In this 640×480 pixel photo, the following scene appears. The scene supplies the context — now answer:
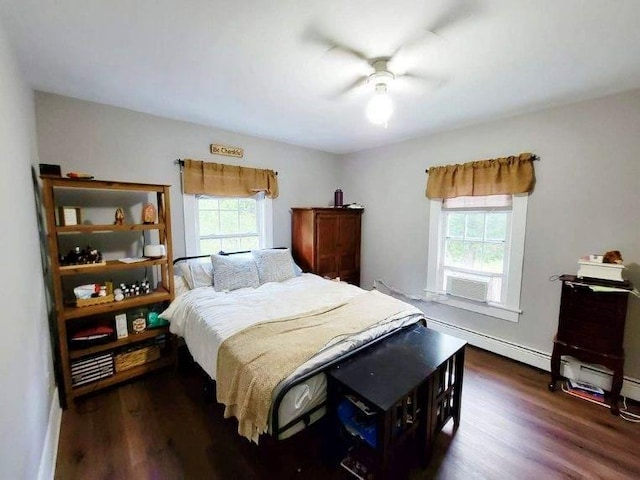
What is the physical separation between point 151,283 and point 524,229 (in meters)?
3.65

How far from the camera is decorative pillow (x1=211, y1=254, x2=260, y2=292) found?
2.65m

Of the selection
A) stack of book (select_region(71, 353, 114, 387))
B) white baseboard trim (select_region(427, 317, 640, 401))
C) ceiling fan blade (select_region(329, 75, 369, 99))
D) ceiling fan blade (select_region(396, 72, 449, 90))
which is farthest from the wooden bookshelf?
white baseboard trim (select_region(427, 317, 640, 401))

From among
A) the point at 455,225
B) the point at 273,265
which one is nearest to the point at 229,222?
the point at 273,265

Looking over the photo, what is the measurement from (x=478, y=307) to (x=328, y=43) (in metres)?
2.85

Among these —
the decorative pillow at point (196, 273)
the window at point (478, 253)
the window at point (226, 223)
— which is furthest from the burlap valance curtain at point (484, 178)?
the decorative pillow at point (196, 273)

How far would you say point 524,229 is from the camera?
8.35 feet

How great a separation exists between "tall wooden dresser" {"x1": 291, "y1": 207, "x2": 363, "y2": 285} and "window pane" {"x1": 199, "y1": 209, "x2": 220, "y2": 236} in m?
1.00

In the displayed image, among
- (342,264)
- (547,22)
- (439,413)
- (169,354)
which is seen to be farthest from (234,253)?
(547,22)

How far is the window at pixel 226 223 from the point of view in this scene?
293 cm

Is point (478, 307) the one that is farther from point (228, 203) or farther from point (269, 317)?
point (228, 203)

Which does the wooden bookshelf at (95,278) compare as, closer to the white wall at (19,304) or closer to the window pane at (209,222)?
the white wall at (19,304)

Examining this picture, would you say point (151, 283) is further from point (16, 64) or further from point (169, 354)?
point (16, 64)

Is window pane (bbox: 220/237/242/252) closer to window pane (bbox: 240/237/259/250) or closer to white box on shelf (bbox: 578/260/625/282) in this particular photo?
window pane (bbox: 240/237/259/250)

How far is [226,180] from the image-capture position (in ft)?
10.1
